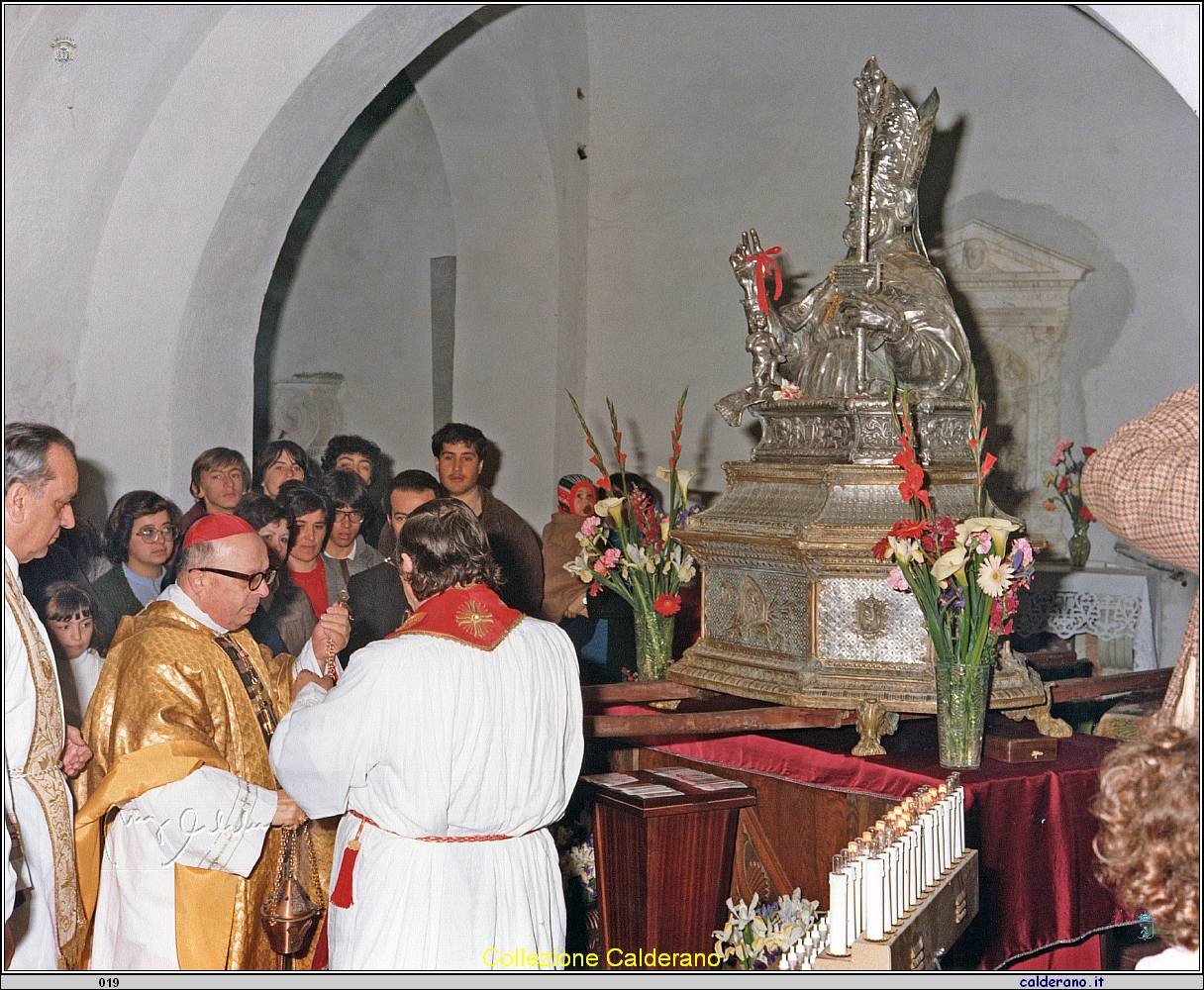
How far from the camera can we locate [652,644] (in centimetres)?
504

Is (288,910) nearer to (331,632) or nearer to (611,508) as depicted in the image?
(331,632)

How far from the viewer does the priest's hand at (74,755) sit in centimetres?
317

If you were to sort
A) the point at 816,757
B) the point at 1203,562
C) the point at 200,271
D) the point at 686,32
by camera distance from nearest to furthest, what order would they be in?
the point at 1203,562
the point at 816,757
the point at 200,271
the point at 686,32

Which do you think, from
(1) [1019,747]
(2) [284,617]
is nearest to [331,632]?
(2) [284,617]

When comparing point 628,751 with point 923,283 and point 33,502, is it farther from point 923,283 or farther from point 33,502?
point 33,502

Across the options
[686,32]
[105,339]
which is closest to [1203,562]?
[105,339]

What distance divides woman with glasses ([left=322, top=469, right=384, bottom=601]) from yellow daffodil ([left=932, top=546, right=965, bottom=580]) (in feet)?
8.08

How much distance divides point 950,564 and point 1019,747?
69cm

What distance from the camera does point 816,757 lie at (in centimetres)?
417

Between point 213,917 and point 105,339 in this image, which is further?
point 105,339

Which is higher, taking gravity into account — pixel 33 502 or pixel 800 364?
pixel 800 364

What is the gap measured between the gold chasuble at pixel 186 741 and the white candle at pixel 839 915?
1538mm

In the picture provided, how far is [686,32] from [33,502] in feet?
21.1

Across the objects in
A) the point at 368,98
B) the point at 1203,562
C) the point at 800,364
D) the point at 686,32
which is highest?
the point at 686,32
